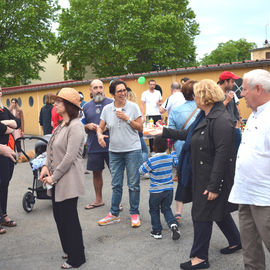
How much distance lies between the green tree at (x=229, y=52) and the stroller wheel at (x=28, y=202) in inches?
2712

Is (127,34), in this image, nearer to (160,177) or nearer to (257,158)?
(160,177)

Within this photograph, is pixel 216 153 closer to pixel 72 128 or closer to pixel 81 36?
pixel 72 128

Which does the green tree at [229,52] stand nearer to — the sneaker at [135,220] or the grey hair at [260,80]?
the sneaker at [135,220]

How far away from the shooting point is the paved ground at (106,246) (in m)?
3.98

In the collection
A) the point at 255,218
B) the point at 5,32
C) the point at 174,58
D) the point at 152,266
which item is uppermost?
the point at 5,32

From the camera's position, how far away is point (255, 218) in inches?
119

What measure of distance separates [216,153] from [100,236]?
7.28ft

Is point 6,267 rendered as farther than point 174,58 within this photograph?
No

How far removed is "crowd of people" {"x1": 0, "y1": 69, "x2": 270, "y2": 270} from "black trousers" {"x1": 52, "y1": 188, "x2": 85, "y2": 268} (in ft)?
0.04

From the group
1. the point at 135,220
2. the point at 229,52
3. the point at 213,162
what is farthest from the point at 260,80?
the point at 229,52

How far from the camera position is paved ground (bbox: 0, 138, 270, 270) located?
13.1 ft

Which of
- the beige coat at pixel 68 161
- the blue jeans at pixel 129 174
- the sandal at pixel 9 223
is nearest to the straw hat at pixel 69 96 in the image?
the beige coat at pixel 68 161

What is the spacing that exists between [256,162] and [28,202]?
171 inches

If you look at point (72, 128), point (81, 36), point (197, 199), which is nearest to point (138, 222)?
point (197, 199)
